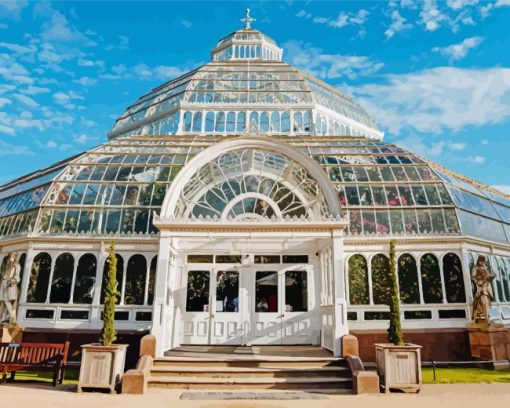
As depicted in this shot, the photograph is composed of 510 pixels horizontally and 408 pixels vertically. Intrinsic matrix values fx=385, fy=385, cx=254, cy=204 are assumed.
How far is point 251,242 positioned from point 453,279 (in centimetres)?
760

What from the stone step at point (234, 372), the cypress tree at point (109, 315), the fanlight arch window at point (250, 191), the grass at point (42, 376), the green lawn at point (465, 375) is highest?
the fanlight arch window at point (250, 191)

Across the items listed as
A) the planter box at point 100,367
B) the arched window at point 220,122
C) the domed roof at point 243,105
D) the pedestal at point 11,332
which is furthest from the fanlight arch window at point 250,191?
the pedestal at point 11,332

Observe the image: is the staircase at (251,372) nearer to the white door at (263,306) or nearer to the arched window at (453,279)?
the white door at (263,306)

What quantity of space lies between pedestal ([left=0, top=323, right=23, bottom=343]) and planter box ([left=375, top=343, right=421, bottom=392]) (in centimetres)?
1210

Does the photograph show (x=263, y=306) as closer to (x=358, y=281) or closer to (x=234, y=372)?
(x=358, y=281)

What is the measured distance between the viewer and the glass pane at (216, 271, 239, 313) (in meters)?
14.0

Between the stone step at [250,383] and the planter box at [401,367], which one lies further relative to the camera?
the stone step at [250,383]

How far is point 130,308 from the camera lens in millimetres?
13805

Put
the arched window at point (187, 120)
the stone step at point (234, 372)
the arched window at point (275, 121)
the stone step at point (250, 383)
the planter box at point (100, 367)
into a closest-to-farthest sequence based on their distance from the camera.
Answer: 1. the planter box at point (100, 367)
2. the stone step at point (250, 383)
3. the stone step at point (234, 372)
4. the arched window at point (275, 121)
5. the arched window at point (187, 120)

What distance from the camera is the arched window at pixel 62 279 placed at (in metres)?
14.0

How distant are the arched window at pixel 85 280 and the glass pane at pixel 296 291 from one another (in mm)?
7100

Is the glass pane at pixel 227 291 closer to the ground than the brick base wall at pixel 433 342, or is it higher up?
higher up

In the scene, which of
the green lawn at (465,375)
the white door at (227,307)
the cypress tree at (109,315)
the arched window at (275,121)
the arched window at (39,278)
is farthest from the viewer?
the arched window at (275,121)

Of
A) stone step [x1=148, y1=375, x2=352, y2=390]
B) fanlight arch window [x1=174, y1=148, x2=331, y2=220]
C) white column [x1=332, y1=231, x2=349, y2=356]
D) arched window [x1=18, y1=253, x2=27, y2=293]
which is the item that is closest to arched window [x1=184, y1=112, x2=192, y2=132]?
fanlight arch window [x1=174, y1=148, x2=331, y2=220]
